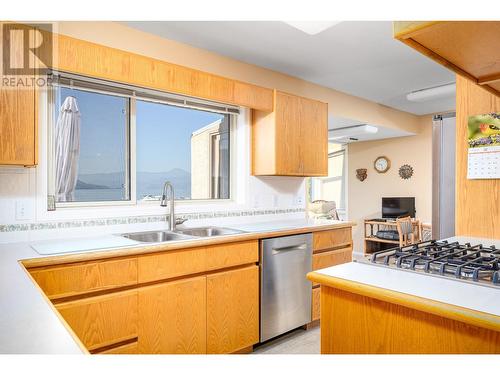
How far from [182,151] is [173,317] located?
1531 mm

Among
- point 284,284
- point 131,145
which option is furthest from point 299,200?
point 131,145

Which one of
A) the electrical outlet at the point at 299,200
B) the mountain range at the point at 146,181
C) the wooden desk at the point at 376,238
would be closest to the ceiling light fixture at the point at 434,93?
the electrical outlet at the point at 299,200

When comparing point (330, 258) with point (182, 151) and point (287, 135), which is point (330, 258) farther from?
point (182, 151)

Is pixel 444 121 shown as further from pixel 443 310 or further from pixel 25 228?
pixel 25 228

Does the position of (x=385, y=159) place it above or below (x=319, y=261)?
above

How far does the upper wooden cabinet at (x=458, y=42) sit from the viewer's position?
0.89 m

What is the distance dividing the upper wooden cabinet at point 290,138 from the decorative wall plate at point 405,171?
10.4ft

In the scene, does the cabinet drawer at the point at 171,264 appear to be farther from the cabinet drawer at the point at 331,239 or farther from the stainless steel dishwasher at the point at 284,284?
the cabinet drawer at the point at 331,239

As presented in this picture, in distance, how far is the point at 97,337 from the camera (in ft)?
5.87

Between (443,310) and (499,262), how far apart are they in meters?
0.52

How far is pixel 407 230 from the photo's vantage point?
5406 millimetres

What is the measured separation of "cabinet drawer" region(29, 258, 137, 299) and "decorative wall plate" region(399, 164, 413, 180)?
5.38 meters

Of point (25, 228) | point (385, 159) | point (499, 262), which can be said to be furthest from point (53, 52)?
point (385, 159)

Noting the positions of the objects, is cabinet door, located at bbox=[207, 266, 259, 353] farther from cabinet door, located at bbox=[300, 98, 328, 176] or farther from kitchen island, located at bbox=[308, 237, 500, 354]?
cabinet door, located at bbox=[300, 98, 328, 176]
